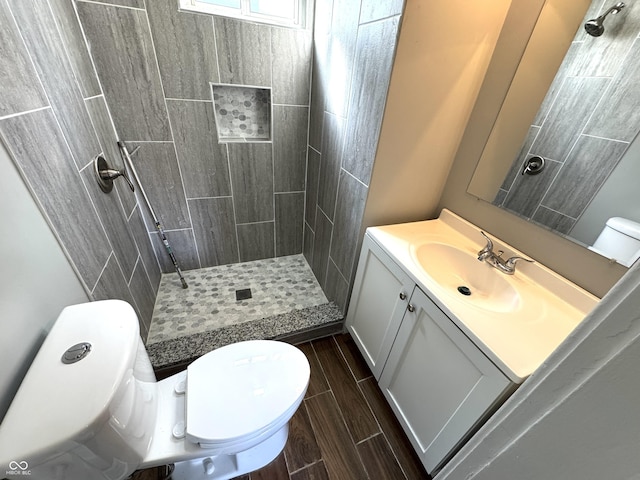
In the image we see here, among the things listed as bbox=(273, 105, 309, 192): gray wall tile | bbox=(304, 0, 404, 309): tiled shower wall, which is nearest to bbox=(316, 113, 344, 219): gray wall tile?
bbox=(304, 0, 404, 309): tiled shower wall

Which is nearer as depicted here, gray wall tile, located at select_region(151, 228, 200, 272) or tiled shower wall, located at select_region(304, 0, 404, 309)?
tiled shower wall, located at select_region(304, 0, 404, 309)

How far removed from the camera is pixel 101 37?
3.95ft

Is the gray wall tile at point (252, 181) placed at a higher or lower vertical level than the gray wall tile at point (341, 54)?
lower

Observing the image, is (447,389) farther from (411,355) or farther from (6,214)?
(6,214)

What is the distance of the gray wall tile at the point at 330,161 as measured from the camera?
4.61 ft

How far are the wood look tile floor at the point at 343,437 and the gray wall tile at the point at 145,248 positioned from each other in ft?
3.41

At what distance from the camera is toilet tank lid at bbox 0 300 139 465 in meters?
0.50

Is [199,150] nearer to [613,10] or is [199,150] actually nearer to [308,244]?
[308,244]

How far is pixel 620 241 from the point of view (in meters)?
0.80

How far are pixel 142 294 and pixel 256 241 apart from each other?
0.82 m

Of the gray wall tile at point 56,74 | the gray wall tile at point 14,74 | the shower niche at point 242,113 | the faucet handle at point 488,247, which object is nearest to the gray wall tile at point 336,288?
the faucet handle at point 488,247

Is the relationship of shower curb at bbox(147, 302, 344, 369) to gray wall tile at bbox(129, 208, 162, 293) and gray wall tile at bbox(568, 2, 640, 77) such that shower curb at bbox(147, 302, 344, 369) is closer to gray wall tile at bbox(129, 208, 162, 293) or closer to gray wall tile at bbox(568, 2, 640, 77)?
gray wall tile at bbox(129, 208, 162, 293)

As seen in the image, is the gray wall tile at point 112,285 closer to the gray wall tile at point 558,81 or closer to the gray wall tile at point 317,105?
the gray wall tile at point 317,105

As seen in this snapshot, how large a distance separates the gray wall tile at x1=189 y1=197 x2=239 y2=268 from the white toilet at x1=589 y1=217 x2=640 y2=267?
6.05ft
